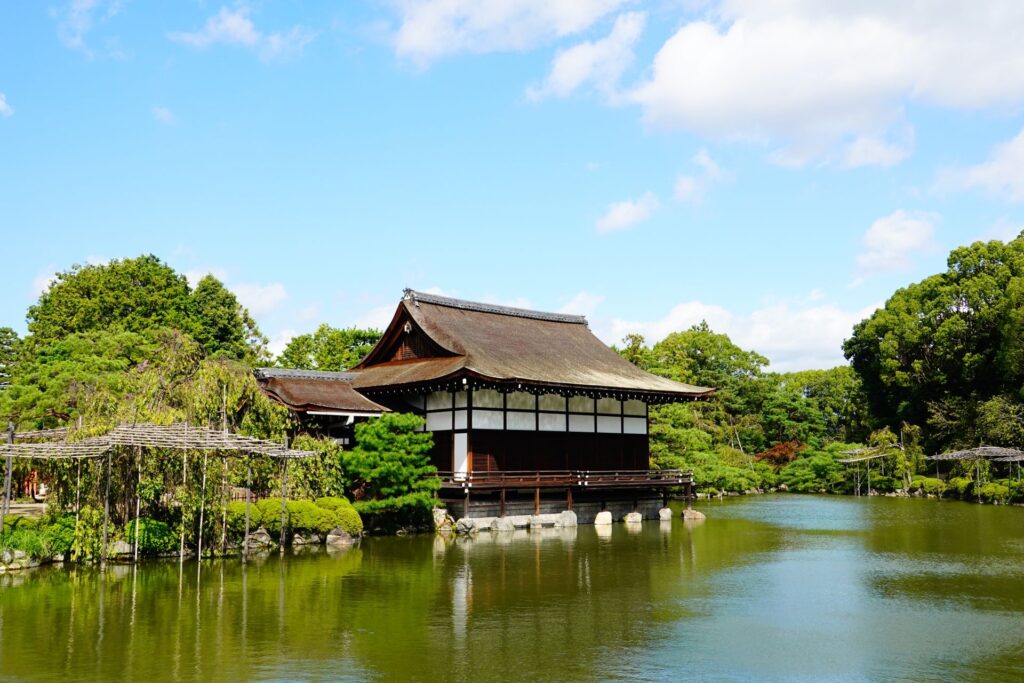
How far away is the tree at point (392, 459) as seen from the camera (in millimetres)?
26781

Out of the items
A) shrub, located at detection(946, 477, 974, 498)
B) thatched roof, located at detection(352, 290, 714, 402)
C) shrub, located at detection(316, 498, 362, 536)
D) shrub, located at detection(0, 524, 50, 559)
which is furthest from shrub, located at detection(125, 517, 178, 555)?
shrub, located at detection(946, 477, 974, 498)

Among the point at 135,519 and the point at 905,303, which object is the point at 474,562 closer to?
the point at 135,519

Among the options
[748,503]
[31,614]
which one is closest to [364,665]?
[31,614]

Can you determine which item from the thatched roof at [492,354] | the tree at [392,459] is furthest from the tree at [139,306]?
the tree at [392,459]

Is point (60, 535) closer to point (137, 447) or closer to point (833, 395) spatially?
point (137, 447)

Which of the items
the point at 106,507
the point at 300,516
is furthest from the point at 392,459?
the point at 106,507

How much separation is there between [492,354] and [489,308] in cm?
595

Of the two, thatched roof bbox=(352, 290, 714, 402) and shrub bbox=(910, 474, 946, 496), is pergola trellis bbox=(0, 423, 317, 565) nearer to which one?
thatched roof bbox=(352, 290, 714, 402)

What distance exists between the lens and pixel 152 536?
20719mm

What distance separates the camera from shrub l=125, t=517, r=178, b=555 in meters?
→ 20.5

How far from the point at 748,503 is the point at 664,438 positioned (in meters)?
6.89

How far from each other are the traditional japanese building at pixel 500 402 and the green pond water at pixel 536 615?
579 cm

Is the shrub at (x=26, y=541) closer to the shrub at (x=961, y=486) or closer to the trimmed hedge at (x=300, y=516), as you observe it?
the trimmed hedge at (x=300, y=516)

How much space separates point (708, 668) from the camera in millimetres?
11258
